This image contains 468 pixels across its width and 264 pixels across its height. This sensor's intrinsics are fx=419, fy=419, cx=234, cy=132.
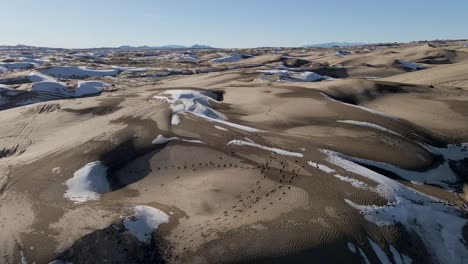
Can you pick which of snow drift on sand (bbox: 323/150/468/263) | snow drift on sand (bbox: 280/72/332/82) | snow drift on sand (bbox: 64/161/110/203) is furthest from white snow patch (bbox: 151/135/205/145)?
snow drift on sand (bbox: 280/72/332/82)

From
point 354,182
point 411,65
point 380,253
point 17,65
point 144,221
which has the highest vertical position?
point 354,182

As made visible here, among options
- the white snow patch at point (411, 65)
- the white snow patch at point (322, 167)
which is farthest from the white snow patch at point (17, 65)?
the white snow patch at point (322, 167)

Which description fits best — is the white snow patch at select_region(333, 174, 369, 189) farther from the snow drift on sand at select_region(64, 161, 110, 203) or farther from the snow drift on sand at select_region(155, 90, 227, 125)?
the snow drift on sand at select_region(155, 90, 227, 125)

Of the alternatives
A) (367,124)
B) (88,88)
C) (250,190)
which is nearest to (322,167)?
(250,190)

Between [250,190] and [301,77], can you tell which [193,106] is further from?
[301,77]

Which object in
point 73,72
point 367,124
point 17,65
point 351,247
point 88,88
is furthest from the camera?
point 17,65

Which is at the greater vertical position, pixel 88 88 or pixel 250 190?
pixel 250 190

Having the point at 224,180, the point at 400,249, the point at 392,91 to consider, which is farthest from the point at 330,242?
the point at 392,91
